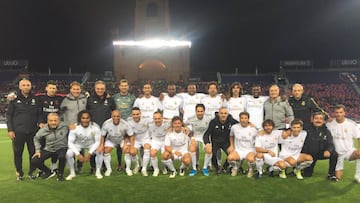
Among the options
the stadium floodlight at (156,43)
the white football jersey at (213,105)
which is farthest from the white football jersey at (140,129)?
the stadium floodlight at (156,43)

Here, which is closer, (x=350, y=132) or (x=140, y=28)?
(x=350, y=132)

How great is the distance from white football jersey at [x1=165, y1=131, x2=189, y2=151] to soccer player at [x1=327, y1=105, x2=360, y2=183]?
9.24ft

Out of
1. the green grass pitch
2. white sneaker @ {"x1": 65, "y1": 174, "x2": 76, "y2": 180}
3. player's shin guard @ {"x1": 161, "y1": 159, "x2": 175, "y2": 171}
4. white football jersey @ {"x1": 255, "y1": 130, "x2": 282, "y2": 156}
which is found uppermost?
white football jersey @ {"x1": 255, "y1": 130, "x2": 282, "y2": 156}

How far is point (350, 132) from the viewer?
235 inches

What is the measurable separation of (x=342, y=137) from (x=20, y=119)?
594 cm

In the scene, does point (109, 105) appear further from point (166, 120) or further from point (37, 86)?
point (37, 86)

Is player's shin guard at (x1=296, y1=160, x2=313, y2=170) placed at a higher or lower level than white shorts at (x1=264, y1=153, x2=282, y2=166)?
lower

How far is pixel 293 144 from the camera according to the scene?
19.6 feet

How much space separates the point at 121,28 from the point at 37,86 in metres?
9.60

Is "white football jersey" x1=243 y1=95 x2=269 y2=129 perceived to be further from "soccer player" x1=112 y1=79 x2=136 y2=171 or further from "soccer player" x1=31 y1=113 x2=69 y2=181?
"soccer player" x1=31 y1=113 x2=69 y2=181

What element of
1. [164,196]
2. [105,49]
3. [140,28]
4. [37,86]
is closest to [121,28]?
[140,28]

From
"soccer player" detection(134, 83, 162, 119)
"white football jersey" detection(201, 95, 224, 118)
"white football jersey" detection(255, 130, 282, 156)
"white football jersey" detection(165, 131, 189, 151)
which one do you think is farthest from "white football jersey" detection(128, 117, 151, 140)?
"white football jersey" detection(255, 130, 282, 156)

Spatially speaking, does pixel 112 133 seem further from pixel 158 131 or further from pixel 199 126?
pixel 199 126

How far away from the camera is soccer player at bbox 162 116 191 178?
6051mm
